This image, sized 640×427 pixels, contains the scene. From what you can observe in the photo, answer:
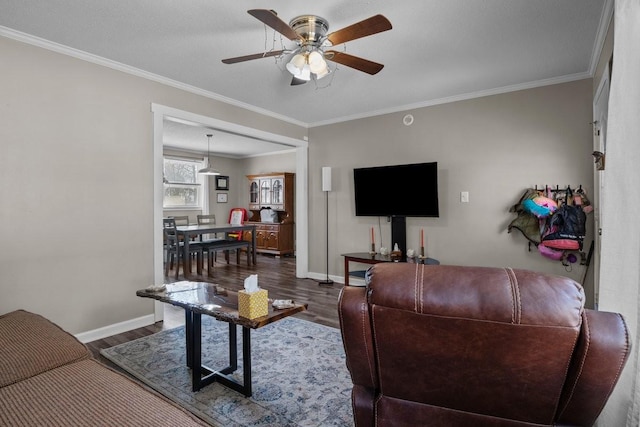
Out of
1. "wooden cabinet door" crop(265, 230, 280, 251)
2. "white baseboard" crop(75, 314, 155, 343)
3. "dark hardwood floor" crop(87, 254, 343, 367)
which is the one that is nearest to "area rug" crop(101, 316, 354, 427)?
"dark hardwood floor" crop(87, 254, 343, 367)

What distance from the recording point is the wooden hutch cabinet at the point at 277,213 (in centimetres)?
769

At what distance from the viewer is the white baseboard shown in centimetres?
292

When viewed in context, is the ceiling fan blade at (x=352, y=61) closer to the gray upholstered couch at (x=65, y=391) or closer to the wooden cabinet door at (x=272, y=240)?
the gray upholstered couch at (x=65, y=391)

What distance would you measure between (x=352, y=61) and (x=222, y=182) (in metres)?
6.89

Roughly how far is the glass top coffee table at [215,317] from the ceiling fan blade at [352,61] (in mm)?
1745

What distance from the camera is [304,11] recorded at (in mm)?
2289

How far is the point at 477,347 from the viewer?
0.90 meters

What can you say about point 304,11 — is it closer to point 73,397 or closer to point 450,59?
point 450,59

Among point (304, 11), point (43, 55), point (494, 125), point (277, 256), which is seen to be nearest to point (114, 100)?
point (43, 55)

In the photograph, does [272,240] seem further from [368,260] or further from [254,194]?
[368,260]

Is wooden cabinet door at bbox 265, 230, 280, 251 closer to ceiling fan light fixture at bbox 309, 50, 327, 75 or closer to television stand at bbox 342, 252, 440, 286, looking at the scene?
television stand at bbox 342, 252, 440, 286

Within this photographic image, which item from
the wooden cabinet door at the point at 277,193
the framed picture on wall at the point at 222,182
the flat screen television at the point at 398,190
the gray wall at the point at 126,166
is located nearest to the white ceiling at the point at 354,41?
the gray wall at the point at 126,166

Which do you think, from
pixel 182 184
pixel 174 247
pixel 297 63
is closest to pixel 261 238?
pixel 182 184

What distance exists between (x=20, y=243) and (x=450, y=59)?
12.8 feet
